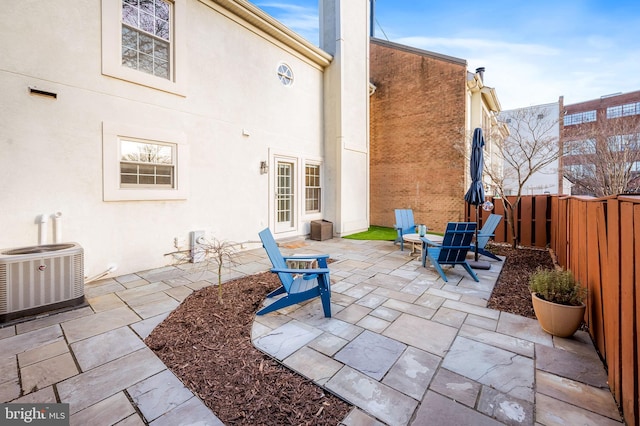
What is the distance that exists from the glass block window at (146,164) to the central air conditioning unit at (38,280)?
196 cm

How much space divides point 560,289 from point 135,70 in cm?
771

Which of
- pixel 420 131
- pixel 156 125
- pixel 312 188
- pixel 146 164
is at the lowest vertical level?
pixel 312 188

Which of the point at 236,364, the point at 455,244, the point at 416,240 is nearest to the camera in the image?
the point at 236,364

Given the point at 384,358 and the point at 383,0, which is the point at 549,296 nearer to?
the point at 384,358

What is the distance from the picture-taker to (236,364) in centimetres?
252

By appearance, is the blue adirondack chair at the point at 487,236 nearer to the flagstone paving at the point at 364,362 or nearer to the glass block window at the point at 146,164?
the flagstone paving at the point at 364,362

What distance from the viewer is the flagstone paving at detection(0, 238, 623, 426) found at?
6.43ft

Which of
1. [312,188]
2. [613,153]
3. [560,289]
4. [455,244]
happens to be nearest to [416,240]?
[455,244]

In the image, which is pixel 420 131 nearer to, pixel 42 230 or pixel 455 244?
pixel 455 244

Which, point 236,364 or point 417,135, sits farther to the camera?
point 417,135

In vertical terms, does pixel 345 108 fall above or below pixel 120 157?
above

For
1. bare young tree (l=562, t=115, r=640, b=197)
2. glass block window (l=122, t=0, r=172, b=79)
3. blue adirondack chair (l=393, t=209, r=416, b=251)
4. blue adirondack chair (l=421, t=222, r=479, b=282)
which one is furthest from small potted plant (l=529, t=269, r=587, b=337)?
bare young tree (l=562, t=115, r=640, b=197)

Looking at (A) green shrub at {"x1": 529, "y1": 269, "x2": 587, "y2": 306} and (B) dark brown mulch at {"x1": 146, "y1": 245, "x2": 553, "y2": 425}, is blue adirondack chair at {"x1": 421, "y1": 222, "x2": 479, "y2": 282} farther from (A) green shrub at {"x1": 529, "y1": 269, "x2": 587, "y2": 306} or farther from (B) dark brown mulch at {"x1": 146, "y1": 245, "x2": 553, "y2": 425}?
(A) green shrub at {"x1": 529, "y1": 269, "x2": 587, "y2": 306}

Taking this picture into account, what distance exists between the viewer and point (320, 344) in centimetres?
286
